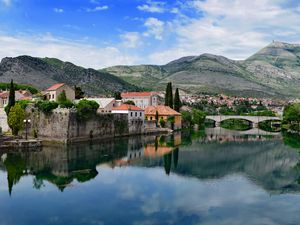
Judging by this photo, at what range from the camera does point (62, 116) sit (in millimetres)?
46094

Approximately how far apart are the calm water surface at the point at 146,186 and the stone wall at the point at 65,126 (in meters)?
3.17

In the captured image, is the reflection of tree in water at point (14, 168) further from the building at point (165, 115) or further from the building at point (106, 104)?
the building at point (165, 115)

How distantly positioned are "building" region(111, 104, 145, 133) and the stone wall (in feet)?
21.7

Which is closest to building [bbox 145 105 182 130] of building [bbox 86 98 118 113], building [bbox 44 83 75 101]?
building [bbox 86 98 118 113]

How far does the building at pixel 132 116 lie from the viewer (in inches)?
2343

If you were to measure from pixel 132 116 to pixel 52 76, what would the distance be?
4043 inches

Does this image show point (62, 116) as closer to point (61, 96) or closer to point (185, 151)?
point (61, 96)

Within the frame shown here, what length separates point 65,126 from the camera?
4538 cm

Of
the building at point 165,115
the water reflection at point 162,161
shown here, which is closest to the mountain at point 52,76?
the building at point 165,115

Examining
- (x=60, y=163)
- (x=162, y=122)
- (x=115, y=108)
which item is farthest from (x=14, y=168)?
(x=162, y=122)

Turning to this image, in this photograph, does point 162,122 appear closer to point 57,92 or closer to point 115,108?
point 115,108

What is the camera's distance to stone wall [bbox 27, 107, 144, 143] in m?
45.6

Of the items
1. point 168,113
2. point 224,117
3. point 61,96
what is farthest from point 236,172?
point 224,117

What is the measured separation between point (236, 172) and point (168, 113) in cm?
3818
